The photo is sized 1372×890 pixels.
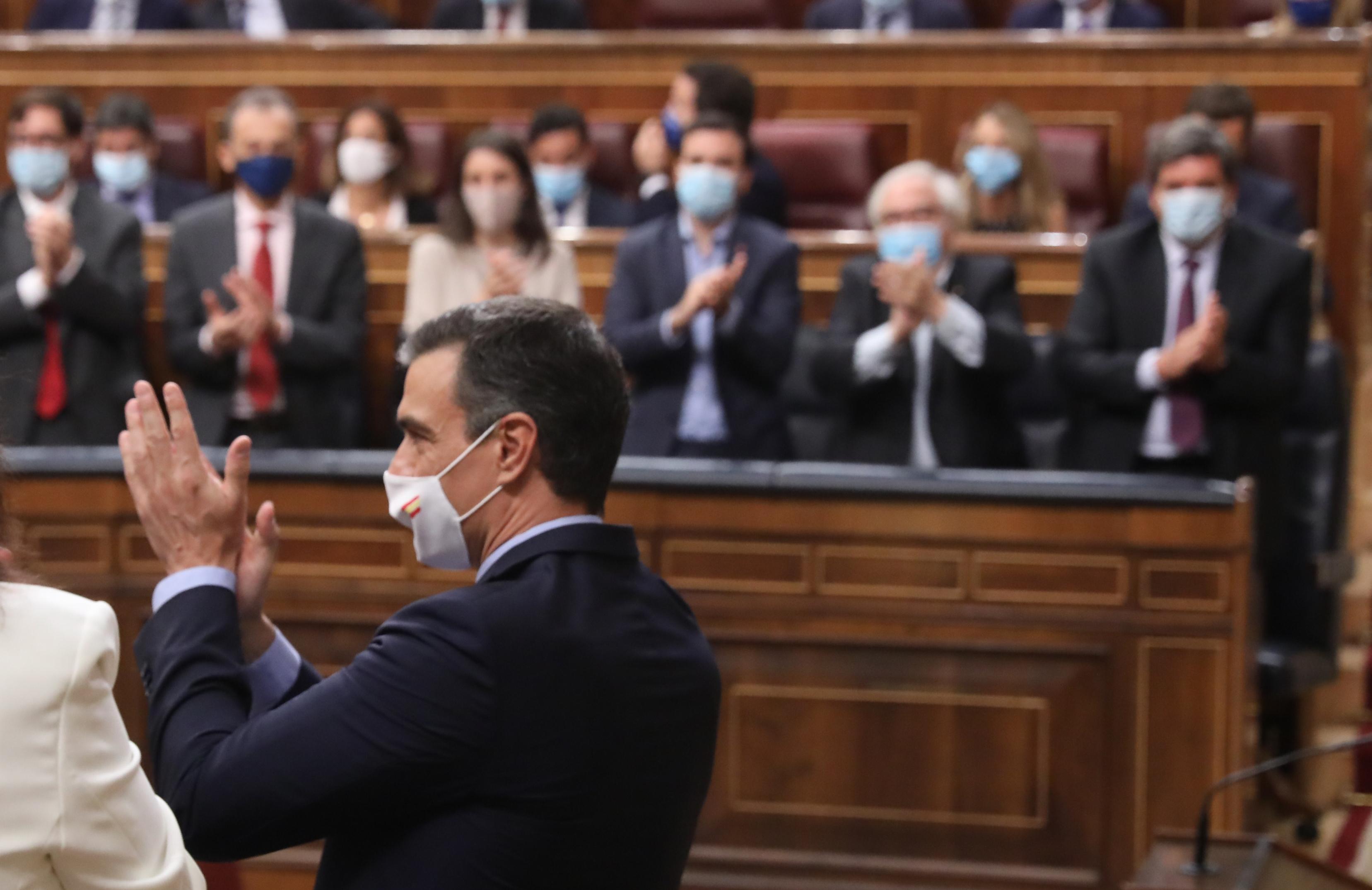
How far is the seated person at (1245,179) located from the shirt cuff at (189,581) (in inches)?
119

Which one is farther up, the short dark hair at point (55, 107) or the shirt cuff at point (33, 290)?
the short dark hair at point (55, 107)

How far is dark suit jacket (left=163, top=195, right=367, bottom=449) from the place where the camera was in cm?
357

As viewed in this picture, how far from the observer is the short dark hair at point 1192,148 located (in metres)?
3.31

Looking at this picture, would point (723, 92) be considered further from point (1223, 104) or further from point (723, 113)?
point (1223, 104)

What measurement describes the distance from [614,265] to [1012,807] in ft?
4.79

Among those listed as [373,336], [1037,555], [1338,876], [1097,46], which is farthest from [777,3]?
[1338,876]

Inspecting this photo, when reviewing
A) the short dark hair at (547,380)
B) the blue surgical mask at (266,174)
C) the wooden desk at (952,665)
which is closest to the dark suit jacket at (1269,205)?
the wooden desk at (952,665)

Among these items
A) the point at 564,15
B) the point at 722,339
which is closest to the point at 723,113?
the point at 722,339

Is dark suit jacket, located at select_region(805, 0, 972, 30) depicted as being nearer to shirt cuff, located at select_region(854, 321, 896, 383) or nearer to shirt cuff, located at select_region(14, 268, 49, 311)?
shirt cuff, located at select_region(854, 321, 896, 383)

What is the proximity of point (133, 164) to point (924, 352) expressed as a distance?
2323 millimetres

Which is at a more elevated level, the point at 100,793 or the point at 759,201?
the point at 759,201

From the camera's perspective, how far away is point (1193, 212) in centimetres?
331

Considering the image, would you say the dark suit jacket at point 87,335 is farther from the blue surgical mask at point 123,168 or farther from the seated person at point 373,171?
the blue surgical mask at point 123,168

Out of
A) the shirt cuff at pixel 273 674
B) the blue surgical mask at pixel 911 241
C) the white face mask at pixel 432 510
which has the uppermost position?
the blue surgical mask at pixel 911 241
